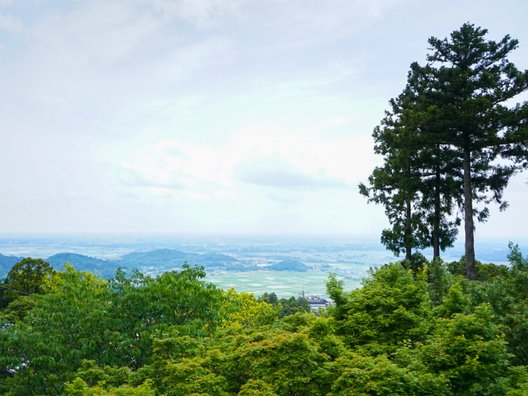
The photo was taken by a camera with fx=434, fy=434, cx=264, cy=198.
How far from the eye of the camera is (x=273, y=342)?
8.09 meters

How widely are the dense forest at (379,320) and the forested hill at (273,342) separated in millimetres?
34

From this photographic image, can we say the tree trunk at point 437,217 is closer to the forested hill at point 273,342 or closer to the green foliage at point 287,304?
the forested hill at point 273,342

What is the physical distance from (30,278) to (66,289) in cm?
2632

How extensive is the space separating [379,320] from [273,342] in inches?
141

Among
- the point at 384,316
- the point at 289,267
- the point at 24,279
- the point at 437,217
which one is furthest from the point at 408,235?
the point at 289,267

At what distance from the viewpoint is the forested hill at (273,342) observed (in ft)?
25.2

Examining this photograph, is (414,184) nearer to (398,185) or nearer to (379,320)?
(398,185)

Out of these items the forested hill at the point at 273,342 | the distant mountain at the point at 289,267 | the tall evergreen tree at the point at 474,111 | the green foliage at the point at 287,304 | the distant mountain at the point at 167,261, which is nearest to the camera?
the forested hill at the point at 273,342

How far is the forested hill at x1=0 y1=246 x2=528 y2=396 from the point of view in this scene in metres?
7.68

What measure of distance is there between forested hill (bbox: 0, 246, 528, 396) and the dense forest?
0.03m

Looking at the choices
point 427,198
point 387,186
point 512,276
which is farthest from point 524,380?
point 387,186

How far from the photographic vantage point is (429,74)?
22031 millimetres

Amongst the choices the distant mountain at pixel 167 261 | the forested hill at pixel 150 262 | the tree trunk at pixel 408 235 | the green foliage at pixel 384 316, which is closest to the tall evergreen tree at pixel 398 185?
the tree trunk at pixel 408 235

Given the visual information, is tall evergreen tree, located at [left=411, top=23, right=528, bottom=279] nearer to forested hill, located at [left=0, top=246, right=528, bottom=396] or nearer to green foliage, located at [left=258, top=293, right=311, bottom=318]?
forested hill, located at [left=0, top=246, right=528, bottom=396]
